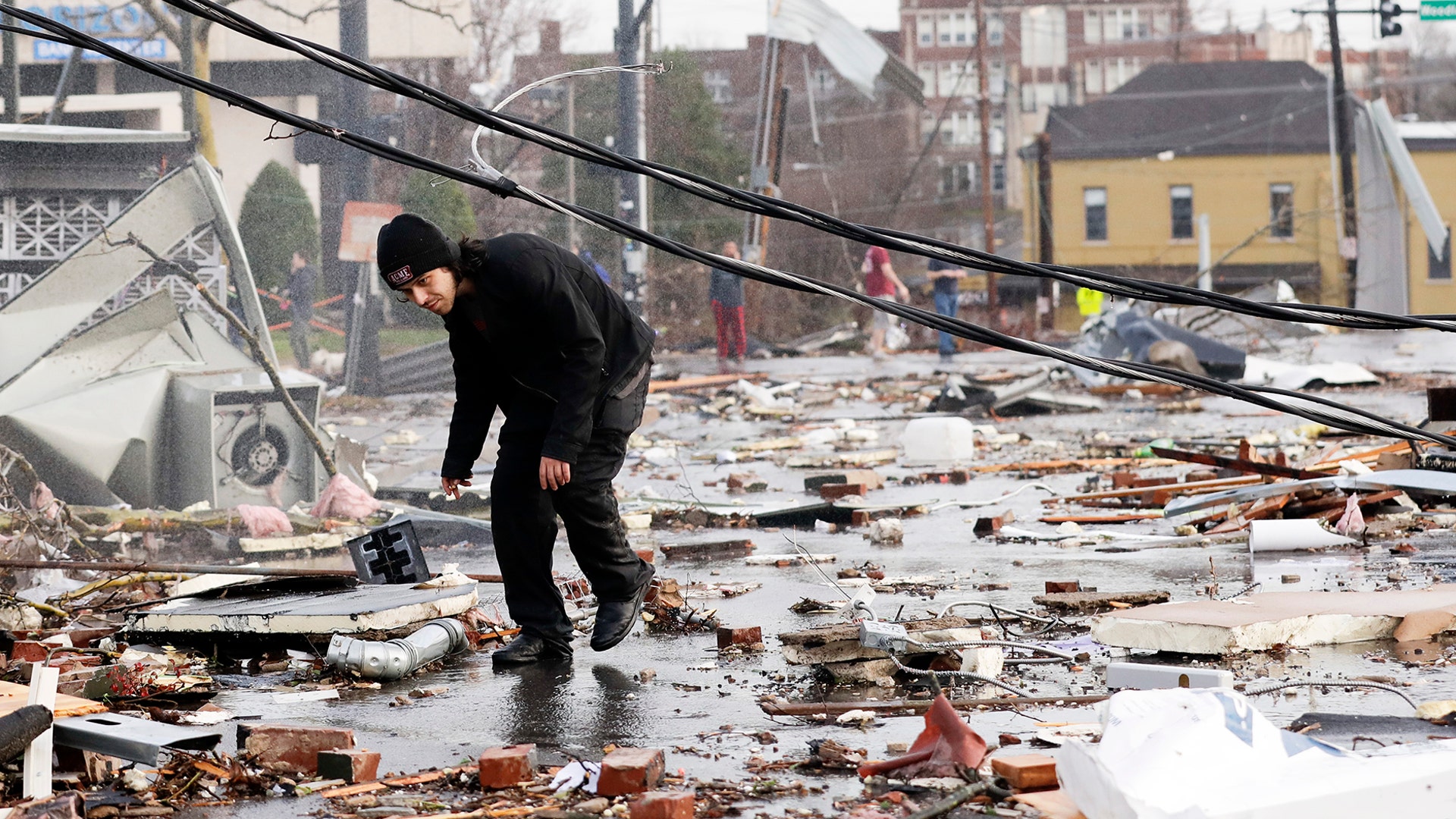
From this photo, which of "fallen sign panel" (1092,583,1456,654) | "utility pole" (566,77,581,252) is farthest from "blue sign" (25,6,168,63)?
"fallen sign panel" (1092,583,1456,654)

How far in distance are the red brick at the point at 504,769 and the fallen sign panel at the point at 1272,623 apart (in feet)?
7.13

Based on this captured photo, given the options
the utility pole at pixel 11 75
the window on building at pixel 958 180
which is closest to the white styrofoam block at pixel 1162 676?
the utility pole at pixel 11 75

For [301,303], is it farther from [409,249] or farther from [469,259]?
[409,249]

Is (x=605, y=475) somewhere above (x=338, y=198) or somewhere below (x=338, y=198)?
below

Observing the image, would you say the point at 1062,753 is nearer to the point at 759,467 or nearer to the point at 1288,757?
the point at 1288,757

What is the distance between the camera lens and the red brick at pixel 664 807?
3.31 m

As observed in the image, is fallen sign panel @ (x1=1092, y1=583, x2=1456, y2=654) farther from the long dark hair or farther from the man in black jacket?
the long dark hair

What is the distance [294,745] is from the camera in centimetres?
395

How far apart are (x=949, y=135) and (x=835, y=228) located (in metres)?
63.5

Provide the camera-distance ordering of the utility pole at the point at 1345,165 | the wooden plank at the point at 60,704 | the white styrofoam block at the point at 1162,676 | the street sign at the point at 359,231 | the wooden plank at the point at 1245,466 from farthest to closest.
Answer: the utility pole at the point at 1345,165 < the street sign at the point at 359,231 < the wooden plank at the point at 1245,466 < the white styrofoam block at the point at 1162,676 < the wooden plank at the point at 60,704

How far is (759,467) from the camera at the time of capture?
12.9m

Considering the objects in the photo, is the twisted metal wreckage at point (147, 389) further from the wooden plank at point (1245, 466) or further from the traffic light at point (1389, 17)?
the traffic light at point (1389, 17)

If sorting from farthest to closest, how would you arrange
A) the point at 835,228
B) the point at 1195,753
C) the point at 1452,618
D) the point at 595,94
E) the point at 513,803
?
the point at 595,94 < the point at 835,228 < the point at 1452,618 < the point at 513,803 < the point at 1195,753

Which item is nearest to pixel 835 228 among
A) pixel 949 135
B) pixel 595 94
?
pixel 595 94
